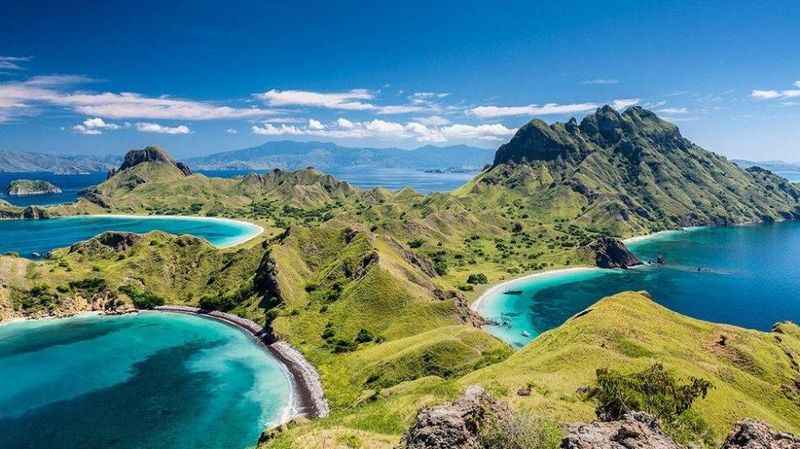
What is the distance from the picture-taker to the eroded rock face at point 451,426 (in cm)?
4722

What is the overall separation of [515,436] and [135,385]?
390 feet

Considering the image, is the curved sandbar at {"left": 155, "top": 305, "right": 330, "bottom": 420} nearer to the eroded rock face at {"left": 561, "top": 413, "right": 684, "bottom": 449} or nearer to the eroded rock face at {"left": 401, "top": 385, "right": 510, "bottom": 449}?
the eroded rock face at {"left": 401, "top": 385, "right": 510, "bottom": 449}

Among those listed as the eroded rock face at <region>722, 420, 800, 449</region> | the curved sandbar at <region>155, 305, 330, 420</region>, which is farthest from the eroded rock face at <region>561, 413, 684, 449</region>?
the curved sandbar at <region>155, 305, 330, 420</region>

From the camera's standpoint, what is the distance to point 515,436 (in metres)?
47.3

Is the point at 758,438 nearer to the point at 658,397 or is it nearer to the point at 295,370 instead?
the point at 658,397

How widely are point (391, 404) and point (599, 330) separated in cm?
4613

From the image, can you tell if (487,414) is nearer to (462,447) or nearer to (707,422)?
(462,447)

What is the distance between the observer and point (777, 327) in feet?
432

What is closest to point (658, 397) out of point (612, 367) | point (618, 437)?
point (612, 367)

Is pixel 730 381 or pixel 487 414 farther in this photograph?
pixel 730 381

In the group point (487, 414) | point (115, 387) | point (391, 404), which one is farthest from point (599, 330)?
point (115, 387)

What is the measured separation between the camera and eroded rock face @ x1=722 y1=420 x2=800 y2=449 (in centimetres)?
4688

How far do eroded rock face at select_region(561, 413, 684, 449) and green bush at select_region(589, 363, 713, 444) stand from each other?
22.1 m

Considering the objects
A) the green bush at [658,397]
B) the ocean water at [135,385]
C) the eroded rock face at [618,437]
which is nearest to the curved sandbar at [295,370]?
the ocean water at [135,385]
